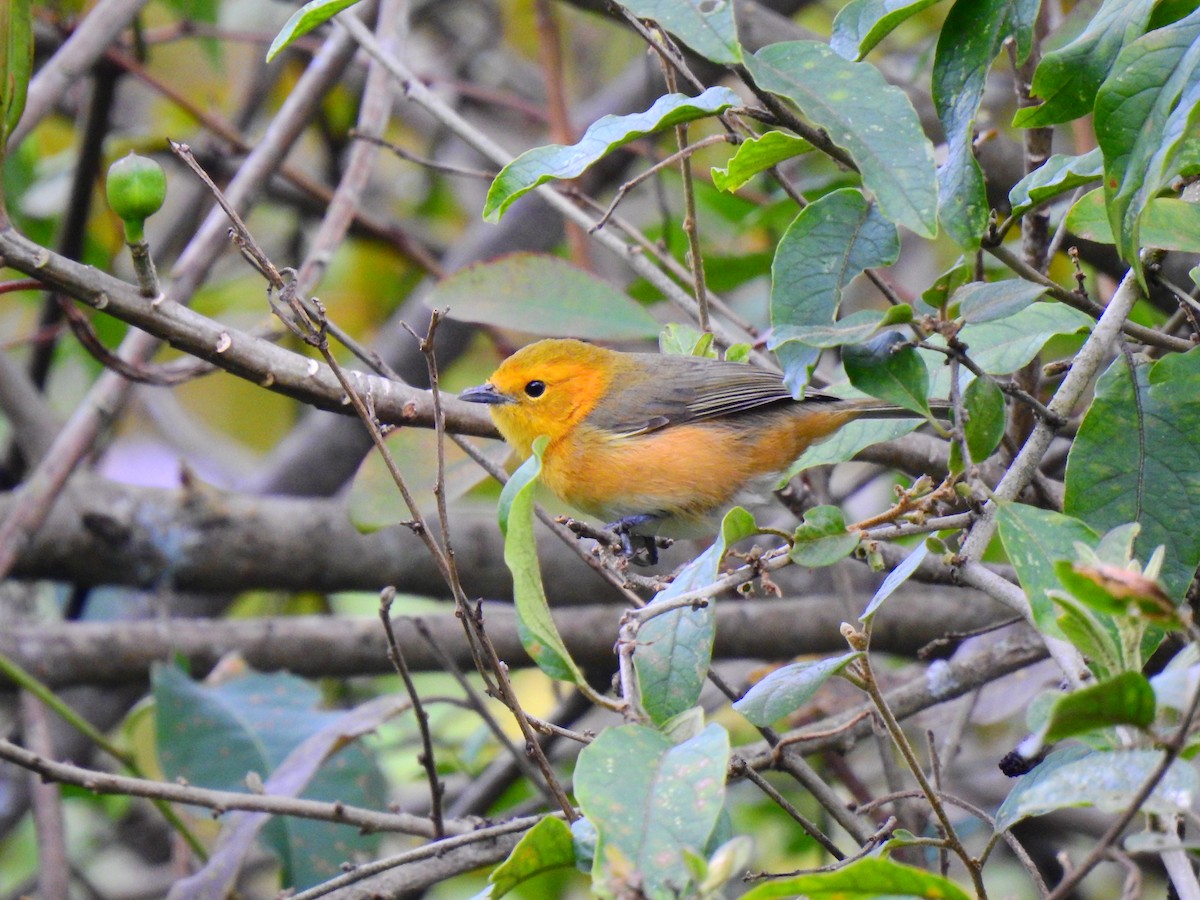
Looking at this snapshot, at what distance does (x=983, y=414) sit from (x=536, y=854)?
3.13ft

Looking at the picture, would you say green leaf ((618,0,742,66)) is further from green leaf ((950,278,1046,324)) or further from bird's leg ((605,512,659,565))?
bird's leg ((605,512,659,565))

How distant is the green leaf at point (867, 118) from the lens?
5.76 ft

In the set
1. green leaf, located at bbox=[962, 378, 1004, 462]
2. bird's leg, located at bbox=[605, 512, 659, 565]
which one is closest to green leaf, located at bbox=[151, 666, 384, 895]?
bird's leg, located at bbox=[605, 512, 659, 565]

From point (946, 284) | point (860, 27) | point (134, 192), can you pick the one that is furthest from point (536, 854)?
point (860, 27)

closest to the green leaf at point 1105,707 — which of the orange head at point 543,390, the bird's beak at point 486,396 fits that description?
the orange head at point 543,390

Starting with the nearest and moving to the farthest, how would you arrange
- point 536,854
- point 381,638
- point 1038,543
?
point 536,854, point 1038,543, point 381,638

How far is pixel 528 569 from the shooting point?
1.85 metres

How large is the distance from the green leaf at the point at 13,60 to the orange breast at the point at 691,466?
7.07 feet

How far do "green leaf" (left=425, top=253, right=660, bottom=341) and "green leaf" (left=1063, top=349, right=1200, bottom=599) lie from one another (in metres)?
1.74

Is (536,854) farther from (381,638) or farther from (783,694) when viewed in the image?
(381,638)

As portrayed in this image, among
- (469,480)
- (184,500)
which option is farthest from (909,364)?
(184,500)

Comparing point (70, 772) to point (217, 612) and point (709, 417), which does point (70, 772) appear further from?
point (217, 612)

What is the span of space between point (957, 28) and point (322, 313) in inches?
47.2

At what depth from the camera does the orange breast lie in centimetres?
384
